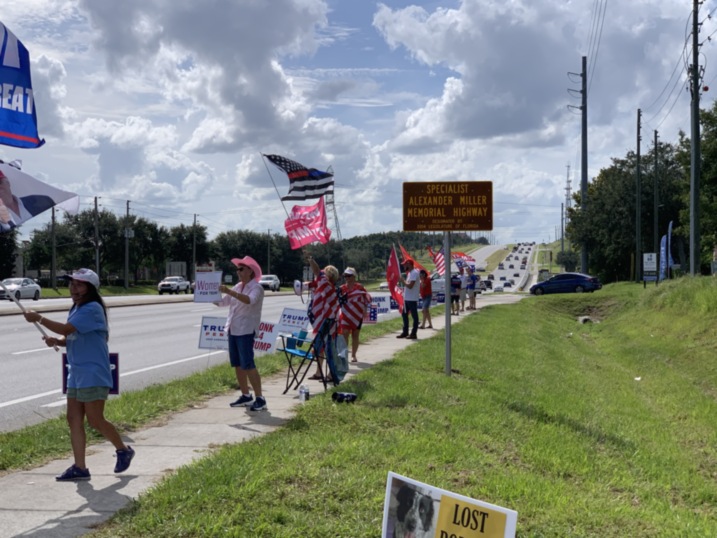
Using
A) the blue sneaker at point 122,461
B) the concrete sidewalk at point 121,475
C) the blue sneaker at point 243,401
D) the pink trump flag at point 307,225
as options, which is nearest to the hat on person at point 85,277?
the blue sneaker at point 122,461

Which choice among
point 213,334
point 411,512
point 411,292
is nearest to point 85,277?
point 411,512

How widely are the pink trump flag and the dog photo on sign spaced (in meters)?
11.4

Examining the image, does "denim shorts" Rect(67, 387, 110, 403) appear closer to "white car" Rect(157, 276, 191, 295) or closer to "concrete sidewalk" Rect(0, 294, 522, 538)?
"concrete sidewalk" Rect(0, 294, 522, 538)

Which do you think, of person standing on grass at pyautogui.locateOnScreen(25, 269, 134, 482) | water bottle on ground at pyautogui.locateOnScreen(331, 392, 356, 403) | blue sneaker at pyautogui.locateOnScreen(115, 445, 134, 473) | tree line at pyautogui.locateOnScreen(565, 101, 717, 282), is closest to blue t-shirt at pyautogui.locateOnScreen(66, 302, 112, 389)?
person standing on grass at pyautogui.locateOnScreen(25, 269, 134, 482)

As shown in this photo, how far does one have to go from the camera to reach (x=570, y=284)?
52.9 metres

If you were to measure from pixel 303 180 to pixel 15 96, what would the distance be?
8017 mm

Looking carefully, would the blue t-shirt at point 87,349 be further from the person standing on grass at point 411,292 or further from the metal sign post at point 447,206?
the person standing on grass at point 411,292

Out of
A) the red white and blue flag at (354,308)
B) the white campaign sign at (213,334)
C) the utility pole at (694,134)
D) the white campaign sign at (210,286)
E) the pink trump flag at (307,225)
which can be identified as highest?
the utility pole at (694,134)

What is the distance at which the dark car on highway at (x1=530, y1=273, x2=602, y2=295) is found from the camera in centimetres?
5203

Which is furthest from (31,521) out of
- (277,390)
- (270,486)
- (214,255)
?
(214,255)

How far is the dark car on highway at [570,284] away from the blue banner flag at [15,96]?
4744cm

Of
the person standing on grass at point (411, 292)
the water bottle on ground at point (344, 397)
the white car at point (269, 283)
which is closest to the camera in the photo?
the water bottle on ground at point (344, 397)

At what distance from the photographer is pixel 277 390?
11344 mm

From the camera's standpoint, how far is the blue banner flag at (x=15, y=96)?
747cm
